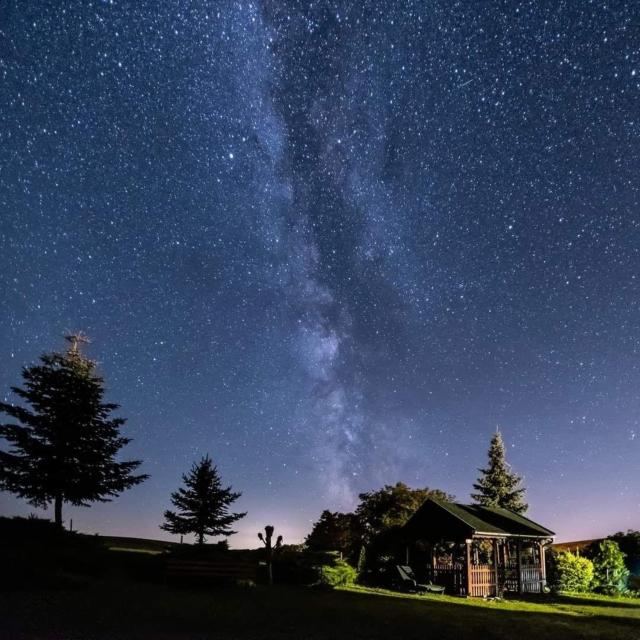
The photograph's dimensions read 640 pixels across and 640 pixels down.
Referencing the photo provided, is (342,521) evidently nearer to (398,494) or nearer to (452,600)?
(398,494)

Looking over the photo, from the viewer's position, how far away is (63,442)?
28.0 metres

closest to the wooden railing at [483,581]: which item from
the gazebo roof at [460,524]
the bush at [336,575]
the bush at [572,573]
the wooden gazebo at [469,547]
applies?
the wooden gazebo at [469,547]

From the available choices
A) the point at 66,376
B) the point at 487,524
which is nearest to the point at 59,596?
the point at 66,376

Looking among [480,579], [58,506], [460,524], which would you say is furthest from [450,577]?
[58,506]

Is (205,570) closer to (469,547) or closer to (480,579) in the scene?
→ (469,547)

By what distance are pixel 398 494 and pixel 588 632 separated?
91.5ft

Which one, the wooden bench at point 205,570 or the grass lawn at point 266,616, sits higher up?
the wooden bench at point 205,570

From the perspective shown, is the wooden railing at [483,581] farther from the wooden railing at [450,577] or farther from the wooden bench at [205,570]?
the wooden bench at [205,570]

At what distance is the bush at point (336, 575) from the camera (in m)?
22.3

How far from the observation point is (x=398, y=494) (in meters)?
41.5

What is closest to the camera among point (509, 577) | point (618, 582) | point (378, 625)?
point (378, 625)

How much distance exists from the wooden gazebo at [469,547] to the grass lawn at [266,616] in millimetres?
3848

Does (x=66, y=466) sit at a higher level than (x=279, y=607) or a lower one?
higher

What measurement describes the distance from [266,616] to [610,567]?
27.8m
